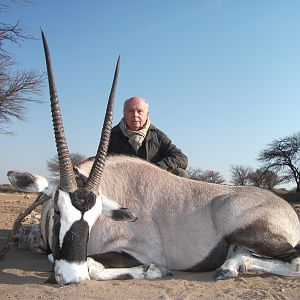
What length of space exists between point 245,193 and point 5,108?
12.3 meters

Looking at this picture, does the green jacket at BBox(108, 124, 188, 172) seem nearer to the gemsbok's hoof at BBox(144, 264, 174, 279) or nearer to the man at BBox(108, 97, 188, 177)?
the man at BBox(108, 97, 188, 177)

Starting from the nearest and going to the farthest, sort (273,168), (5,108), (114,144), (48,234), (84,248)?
(84,248), (48,234), (114,144), (5,108), (273,168)

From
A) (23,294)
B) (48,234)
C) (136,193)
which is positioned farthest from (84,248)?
(136,193)

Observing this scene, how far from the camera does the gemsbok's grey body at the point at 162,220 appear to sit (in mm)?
4359

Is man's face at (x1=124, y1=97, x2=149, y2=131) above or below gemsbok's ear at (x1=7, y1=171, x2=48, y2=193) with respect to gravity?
above

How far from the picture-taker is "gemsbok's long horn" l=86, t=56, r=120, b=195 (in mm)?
4371

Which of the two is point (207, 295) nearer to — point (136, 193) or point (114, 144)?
point (136, 193)

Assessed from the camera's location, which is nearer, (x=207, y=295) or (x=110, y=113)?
(x=207, y=295)

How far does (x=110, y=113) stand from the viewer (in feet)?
15.5

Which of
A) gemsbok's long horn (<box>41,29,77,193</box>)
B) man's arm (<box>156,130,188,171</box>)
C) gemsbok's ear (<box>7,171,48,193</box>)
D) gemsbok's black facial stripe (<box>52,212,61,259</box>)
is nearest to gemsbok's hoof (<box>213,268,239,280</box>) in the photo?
gemsbok's black facial stripe (<box>52,212,61,259</box>)

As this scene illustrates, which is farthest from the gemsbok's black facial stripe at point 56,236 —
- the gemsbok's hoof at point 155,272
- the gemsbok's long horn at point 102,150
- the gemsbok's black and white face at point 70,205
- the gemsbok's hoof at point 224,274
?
the gemsbok's hoof at point 224,274

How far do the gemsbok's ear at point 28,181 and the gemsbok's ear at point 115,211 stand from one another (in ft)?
2.06

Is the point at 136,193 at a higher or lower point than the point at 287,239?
higher

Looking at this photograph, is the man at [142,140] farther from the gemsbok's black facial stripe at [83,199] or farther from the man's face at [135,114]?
the gemsbok's black facial stripe at [83,199]
